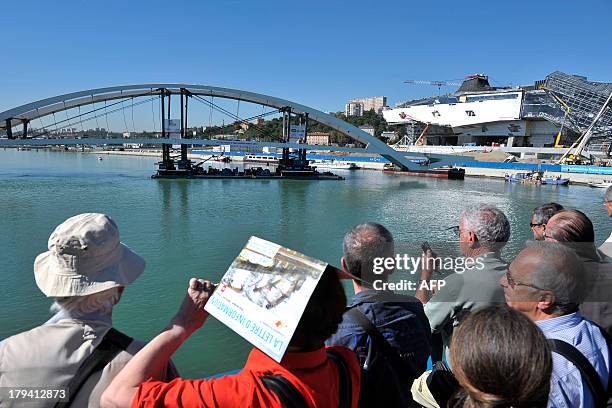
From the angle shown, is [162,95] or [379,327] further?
[162,95]

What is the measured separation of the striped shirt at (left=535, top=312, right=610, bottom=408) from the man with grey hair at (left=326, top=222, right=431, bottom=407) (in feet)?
1.62

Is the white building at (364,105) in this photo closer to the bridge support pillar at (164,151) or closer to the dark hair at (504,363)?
the bridge support pillar at (164,151)

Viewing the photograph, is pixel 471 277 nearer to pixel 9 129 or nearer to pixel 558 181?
pixel 558 181

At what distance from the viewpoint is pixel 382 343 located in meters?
1.56

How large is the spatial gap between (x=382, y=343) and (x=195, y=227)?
475 inches

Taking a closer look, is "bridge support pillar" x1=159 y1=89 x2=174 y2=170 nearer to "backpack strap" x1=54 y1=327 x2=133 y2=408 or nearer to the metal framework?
"backpack strap" x1=54 y1=327 x2=133 y2=408

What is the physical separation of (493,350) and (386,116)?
8122cm

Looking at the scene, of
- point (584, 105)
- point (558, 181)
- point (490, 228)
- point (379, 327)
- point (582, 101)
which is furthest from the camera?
point (582, 101)

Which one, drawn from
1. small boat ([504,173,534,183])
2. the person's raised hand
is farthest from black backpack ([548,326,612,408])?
small boat ([504,173,534,183])

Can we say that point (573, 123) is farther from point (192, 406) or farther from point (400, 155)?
point (192, 406)

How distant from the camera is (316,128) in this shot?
10994 centimetres

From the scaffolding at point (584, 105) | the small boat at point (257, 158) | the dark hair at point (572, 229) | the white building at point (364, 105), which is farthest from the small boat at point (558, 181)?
the white building at point (364, 105)

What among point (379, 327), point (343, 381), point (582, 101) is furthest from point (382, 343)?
point (582, 101)

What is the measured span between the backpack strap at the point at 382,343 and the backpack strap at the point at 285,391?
1.93 feet
